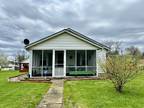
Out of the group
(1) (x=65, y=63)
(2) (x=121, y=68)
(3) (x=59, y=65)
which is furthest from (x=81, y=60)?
(2) (x=121, y=68)

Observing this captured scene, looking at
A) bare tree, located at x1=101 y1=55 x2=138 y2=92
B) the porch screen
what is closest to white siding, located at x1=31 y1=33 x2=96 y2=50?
the porch screen

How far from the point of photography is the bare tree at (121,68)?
1191 centimetres

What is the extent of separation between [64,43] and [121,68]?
10839mm

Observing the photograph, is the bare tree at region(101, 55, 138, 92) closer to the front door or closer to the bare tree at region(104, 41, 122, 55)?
the bare tree at region(104, 41, 122, 55)

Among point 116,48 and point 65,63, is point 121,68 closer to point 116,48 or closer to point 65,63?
point 65,63

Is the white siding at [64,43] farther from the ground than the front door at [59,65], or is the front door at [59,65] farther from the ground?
the white siding at [64,43]

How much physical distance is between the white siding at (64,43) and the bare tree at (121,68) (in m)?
9.66

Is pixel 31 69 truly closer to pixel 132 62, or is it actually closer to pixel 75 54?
pixel 75 54

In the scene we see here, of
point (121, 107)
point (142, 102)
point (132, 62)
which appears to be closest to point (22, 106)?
point (121, 107)

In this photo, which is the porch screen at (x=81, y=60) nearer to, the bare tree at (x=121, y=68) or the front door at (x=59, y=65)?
the front door at (x=59, y=65)

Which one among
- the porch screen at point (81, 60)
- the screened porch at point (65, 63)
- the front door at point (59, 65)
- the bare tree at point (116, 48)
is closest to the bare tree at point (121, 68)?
the bare tree at point (116, 48)

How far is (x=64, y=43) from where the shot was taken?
2205 centimetres

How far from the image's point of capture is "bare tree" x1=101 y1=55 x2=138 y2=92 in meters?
11.9

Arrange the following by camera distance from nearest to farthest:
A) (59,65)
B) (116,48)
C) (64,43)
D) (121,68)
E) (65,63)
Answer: (121,68)
(65,63)
(64,43)
(59,65)
(116,48)
